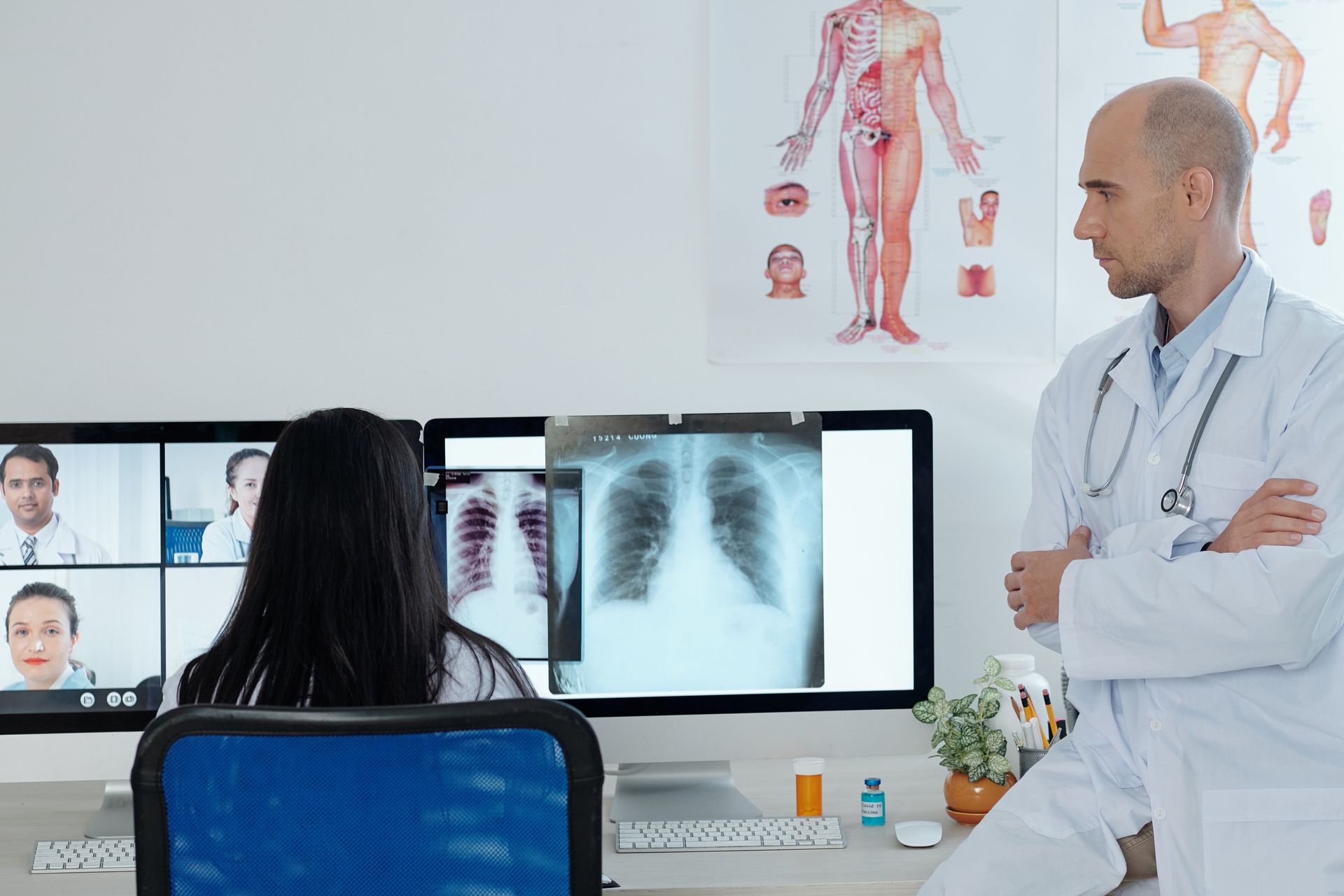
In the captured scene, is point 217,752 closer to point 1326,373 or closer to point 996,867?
point 996,867

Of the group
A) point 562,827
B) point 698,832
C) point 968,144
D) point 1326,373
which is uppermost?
point 968,144

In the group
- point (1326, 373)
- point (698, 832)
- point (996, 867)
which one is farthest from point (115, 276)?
point (1326, 373)

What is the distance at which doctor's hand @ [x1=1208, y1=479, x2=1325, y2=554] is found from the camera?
1338mm

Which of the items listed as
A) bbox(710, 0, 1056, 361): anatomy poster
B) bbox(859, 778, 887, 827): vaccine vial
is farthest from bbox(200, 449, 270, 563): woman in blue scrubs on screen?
bbox(859, 778, 887, 827): vaccine vial

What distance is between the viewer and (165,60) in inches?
79.6

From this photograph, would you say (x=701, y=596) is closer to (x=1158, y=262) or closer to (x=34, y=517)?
(x=1158, y=262)

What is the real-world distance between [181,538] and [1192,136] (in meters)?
1.53

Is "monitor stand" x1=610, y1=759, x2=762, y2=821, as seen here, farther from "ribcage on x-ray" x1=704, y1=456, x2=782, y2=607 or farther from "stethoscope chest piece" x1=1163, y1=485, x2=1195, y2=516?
"stethoscope chest piece" x1=1163, y1=485, x2=1195, y2=516

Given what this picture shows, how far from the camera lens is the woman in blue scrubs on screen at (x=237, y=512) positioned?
5.77ft

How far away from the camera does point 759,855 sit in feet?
5.11

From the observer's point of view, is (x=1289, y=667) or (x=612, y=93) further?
(x=612, y=93)

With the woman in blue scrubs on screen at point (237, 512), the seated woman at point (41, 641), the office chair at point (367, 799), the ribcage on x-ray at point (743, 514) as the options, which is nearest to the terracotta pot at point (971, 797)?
the ribcage on x-ray at point (743, 514)

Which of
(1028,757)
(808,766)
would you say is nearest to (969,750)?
(1028,757)

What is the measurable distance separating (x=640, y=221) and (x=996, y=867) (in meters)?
1.21
